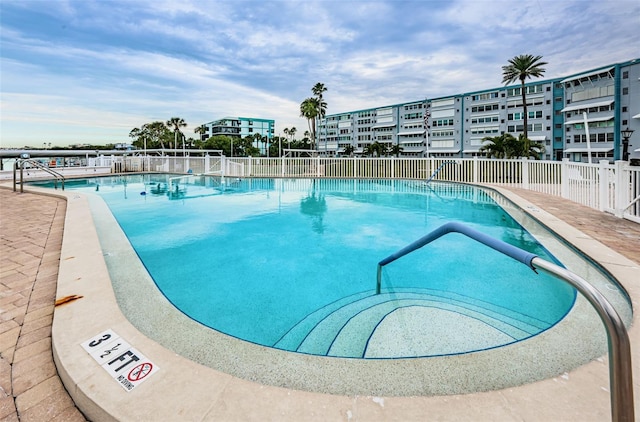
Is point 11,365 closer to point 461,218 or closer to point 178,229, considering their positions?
point 178,229

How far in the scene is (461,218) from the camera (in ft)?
23.5

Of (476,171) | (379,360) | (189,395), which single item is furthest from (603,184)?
(189,395)

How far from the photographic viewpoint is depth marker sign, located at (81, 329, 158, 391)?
1548 mm

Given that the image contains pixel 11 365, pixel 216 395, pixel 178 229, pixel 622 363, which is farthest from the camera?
pixel 178 229

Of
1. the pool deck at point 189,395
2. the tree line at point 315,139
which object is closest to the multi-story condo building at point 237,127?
the tree line at point 315,139

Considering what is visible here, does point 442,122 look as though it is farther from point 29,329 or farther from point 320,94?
point 29,329

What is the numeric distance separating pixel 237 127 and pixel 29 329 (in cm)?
9887

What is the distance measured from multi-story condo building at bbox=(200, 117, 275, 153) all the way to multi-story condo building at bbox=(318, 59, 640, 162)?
39478 millimetres

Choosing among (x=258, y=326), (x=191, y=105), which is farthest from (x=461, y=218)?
(x=191, y=105)

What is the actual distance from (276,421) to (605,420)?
130cm

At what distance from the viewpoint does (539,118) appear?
1813 inches

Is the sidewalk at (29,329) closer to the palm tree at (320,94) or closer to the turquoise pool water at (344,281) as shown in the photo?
the turquoise pool water at (344,281)

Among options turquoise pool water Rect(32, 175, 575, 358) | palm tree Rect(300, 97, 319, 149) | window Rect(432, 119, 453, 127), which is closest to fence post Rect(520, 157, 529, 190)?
turquoise pool water Rect(32, 175, 575, 358)

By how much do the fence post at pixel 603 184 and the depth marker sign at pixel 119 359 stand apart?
26.4ft
